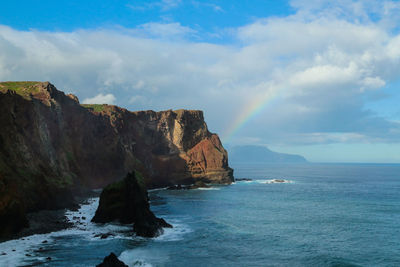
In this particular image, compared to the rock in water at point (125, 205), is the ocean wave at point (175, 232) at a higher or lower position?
lower

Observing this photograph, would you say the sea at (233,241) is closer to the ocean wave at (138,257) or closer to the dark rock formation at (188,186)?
the ocean wave at (138,257)

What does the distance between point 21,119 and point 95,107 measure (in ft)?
208

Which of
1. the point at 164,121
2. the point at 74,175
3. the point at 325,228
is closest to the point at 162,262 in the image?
the point at 325,228

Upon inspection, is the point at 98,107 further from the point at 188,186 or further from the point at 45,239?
the point at 45,239

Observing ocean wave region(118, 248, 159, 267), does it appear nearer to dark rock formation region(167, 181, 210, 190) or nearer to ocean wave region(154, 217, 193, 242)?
ocean wave region(154, 217, 193, 242)

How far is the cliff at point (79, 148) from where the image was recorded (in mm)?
49531

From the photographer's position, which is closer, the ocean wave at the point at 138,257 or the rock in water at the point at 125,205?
→ the ocean wave at the point at 138,257

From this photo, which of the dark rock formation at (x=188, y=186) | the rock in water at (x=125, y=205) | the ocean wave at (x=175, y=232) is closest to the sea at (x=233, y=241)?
the ocean wave at (x=175, y=232)

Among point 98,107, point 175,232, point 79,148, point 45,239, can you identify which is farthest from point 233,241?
point 98,107

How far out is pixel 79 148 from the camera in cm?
9419

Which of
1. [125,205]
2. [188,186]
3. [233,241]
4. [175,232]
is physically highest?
[125,205]

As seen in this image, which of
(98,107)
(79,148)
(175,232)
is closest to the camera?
(175,232)

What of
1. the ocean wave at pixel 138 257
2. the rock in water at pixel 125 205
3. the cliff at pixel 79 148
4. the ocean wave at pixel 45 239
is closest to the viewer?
the ocean wave at pixel 45 239

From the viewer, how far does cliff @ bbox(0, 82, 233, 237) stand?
49.5m
